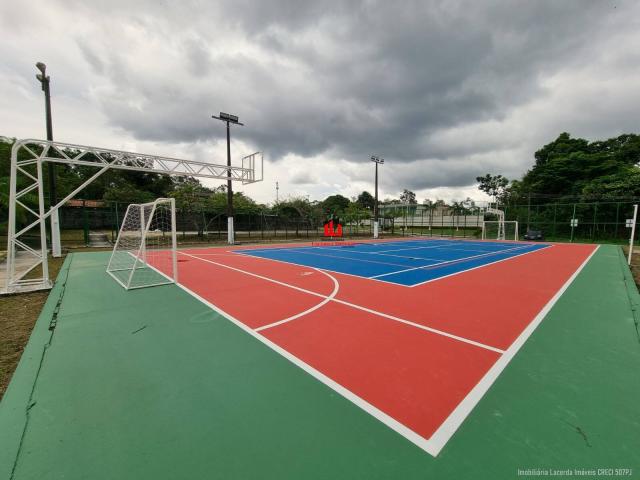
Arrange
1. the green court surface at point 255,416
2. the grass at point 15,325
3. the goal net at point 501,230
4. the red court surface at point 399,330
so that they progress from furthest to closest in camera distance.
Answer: the goal net at point 501,230 → the grass at point 15,325 → the red court surface at point 399,330 → the green court surface at point 255,416

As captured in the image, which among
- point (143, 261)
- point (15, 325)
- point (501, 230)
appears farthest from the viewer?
point (501, 230)

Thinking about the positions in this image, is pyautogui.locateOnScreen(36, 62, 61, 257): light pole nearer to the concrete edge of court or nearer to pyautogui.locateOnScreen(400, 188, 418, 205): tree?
the concrete edge of court

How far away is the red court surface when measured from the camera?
2.82m

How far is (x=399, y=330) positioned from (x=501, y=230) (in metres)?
33.2

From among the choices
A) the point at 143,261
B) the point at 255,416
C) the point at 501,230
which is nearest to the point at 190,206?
the point at 143,261

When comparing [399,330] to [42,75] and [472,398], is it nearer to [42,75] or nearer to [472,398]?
[472,398]

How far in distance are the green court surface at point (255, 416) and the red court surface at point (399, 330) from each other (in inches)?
7.4

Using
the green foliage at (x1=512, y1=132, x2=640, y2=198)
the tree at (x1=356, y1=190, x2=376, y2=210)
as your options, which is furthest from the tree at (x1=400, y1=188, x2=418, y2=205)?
the green foliage at (x1=512, y1=132, x2=640, y2=198)

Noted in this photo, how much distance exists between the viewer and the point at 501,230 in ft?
104

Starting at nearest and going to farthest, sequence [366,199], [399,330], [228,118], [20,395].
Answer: [20,395], [399,330], [228,118], [366,199]

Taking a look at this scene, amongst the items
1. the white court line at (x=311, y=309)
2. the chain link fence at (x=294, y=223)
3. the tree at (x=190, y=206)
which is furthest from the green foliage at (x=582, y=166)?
the tree at (x=190, y=206)

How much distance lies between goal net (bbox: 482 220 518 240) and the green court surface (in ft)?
95.8

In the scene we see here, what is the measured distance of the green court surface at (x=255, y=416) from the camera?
2100mm

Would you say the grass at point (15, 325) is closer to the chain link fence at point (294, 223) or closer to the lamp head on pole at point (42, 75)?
the lamp head on pole at point (42, 75)
